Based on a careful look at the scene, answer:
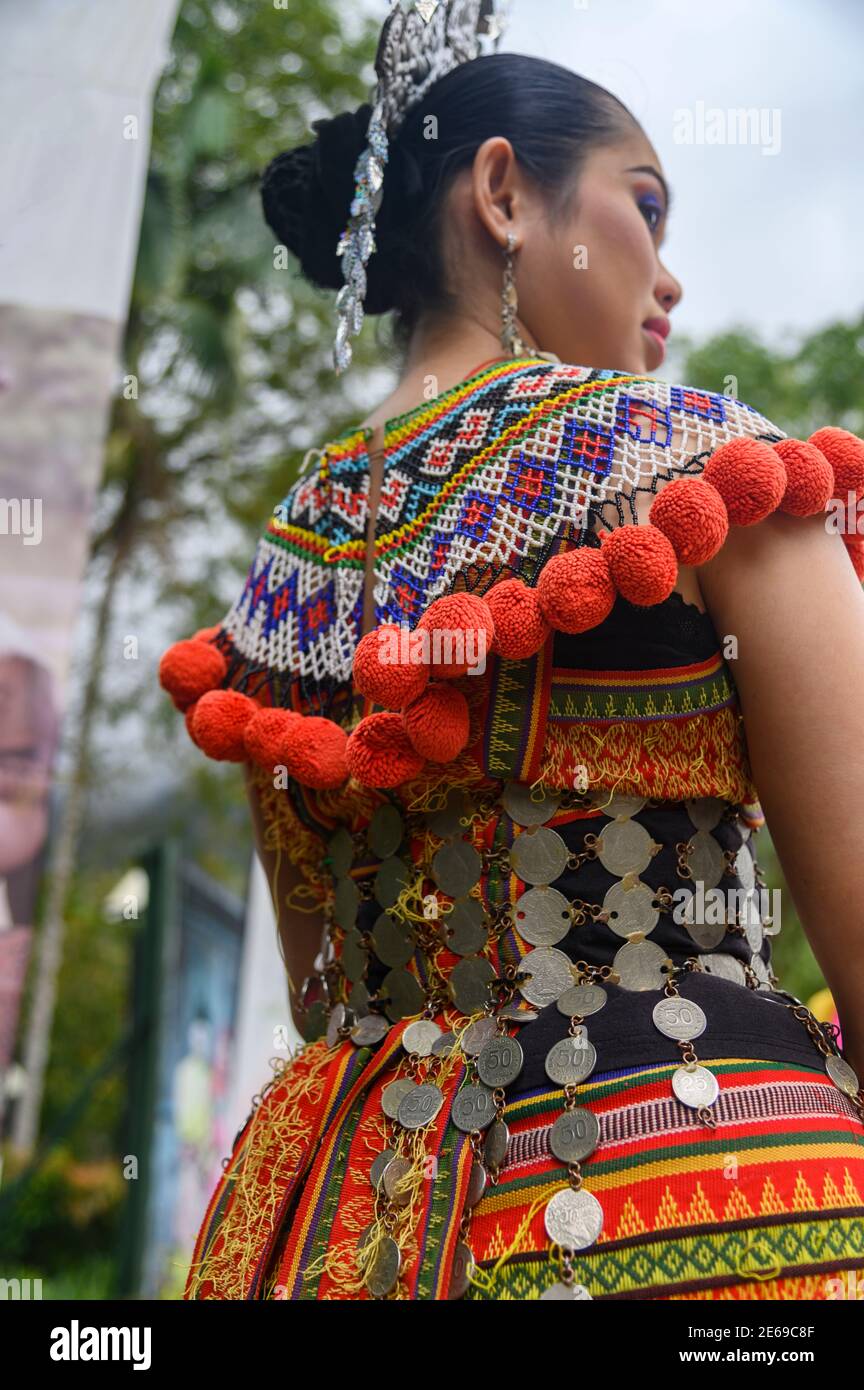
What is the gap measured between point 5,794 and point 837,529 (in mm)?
2318

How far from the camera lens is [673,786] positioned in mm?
1271

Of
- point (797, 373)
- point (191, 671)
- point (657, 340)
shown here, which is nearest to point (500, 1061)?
point (191, 671)

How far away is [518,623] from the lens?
1.23 meters

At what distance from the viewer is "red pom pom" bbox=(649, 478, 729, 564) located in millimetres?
1203

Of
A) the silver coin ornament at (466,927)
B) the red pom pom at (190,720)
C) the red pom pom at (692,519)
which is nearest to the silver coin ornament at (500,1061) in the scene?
the silver coin ornament at (466,927)

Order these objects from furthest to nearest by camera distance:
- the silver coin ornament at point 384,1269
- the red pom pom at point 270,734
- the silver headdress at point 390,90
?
the silver headdress at point 390,90, the red pom pom at point 270,734, the silver coin ornament at point 384,1269

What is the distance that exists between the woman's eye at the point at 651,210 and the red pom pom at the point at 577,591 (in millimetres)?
663

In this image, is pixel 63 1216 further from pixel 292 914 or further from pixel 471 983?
pixel 471 983


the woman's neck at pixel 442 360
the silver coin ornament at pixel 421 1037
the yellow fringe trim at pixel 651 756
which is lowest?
the silver coin ornament at pixel 421 1037

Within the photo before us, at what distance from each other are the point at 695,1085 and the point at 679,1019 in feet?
0.22

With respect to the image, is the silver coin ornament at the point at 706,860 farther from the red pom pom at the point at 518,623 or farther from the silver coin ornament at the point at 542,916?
the red pom pom at the point at 518,623

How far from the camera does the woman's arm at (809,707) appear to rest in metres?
1.21

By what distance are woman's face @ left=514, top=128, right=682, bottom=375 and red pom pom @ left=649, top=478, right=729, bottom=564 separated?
50 centimetres
